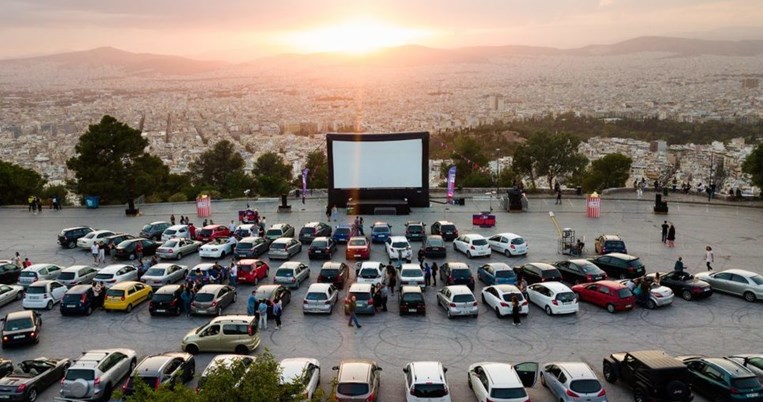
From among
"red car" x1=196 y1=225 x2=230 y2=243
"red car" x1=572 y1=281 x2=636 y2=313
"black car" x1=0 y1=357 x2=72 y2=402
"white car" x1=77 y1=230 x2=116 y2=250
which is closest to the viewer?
"black car" x1=0 y1=357 x2=72 y2=402

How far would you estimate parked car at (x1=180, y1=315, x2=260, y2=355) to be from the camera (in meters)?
18.5

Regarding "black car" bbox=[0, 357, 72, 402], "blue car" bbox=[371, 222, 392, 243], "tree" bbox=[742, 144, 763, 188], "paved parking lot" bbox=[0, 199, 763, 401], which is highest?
"tree" bbox=[742, 144, 763, 188]

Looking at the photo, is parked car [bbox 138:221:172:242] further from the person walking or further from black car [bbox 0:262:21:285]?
the person walking

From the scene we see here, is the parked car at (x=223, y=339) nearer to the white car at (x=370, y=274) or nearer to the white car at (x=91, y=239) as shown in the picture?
the white car at (x=370, y=274)

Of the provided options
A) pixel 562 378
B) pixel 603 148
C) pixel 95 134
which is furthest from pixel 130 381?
pixel 603 148

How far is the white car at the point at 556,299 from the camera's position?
2159 centimetres

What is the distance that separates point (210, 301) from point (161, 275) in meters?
4.44

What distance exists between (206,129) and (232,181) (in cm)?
12263

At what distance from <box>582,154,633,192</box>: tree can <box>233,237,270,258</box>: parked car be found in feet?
126

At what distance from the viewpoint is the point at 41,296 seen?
23031 mm

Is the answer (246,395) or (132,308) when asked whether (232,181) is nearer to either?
(132,308)

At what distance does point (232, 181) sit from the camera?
59.0 metres

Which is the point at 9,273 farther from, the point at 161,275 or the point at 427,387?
the point at 427,387

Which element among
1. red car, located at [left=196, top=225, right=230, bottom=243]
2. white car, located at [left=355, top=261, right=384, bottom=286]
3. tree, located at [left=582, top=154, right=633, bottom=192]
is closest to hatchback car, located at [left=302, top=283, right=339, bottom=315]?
white car, located at [left=355, top=261, right=384, bottom=286]
